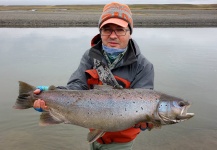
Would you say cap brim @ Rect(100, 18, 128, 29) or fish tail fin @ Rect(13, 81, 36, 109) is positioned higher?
cap brim @ Rect(100, 18, 128, 29)

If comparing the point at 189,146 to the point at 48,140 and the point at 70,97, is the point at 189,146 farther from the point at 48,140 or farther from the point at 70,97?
the point at 70,97

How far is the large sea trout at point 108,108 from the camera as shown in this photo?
306 centimetres

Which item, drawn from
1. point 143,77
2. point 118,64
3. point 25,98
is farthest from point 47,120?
point 143,77

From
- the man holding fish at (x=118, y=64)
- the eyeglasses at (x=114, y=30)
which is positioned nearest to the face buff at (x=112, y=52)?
the man holding fish at (x=118, y=64)

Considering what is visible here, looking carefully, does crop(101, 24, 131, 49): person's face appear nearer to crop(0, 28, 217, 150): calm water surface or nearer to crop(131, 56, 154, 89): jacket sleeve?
crop(131, 56, 154, 89): jacket sleeve

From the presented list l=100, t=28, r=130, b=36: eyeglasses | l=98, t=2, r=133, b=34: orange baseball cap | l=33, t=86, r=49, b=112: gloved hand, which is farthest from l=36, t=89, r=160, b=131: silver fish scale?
l=98, t=2, r=133, b=34: orange baseball cap

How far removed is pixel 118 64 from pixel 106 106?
0.63 metres

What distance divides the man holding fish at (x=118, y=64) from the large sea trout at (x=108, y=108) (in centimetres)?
17

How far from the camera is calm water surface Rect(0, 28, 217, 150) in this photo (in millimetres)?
6426

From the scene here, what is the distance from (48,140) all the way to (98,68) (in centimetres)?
353

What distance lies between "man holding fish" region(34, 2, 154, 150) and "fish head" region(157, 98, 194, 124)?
0.50 metres

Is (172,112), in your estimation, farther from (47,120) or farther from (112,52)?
(47,120)

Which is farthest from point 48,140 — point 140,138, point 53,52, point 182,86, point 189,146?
point 53,52

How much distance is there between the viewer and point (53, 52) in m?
15.6
